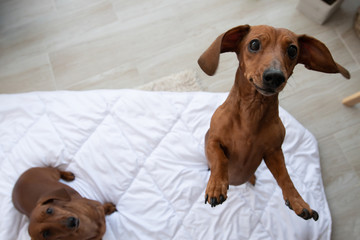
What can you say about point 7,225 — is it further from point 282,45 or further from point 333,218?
point 333,218

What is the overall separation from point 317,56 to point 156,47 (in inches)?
65.5

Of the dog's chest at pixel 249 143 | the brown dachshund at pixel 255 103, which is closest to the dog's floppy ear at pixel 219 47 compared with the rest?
the brown dachshund at pixel 255 103

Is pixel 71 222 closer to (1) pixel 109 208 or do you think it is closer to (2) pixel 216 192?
(1) pixel 109 208

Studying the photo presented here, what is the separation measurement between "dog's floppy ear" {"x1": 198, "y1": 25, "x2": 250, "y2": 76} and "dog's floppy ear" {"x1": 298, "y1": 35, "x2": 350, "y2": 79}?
0.24m

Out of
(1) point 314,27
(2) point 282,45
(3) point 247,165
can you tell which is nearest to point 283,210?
(3) point 247,165

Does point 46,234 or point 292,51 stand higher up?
point 292,51

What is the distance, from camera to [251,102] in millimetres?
1170

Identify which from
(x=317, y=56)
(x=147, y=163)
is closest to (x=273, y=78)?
(x=317, y=56)

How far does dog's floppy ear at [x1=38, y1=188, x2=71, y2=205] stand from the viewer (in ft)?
4.85

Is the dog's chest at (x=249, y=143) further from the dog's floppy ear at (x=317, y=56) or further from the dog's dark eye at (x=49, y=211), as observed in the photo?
the dog's dark eye at (x=49, y=211)

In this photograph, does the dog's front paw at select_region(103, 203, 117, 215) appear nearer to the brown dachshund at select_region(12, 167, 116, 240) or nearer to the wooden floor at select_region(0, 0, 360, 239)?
the brown dachshund at select_region(12, 167, 116, 240)

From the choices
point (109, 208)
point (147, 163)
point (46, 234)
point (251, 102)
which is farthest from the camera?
point (147, 163)

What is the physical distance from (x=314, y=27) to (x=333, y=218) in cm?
162

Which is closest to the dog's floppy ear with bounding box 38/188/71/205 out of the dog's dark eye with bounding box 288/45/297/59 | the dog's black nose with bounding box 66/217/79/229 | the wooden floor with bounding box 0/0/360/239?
the dog's black nose with bounding box 66/217/79/229
